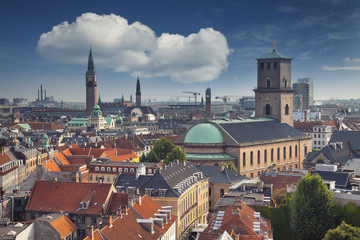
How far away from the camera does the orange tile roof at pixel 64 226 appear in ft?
191

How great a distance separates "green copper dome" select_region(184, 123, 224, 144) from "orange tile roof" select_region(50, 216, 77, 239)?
56.8 metres

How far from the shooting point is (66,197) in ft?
224

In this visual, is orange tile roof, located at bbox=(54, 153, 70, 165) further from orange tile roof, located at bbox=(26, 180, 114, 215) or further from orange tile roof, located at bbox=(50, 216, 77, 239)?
orange tile roof, located at bbox=(50, 216, 77, 239)

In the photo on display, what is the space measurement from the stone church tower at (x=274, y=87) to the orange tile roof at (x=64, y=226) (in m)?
92.1

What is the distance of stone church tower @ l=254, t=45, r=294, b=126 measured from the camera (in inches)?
5630

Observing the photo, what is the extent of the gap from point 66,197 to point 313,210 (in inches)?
1244

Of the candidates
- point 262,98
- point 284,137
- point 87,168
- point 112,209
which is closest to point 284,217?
point 112,209

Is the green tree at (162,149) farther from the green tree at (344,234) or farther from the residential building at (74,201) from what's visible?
the green tree at (344,234)

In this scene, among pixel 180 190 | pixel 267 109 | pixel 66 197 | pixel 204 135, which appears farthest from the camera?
pixel 267 109

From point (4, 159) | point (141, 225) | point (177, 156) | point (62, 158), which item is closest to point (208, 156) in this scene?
point (177, 156)

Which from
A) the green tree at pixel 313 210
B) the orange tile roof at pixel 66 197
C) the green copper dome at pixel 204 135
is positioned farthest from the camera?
the green copper dome at pixel 204 135

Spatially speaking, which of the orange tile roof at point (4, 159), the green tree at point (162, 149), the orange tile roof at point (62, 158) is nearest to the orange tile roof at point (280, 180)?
the green tree at point (162, 149)

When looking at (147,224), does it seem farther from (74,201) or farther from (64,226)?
(74,201)

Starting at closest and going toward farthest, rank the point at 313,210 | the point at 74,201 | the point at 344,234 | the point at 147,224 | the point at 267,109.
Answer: the point at 344,234
the point at 147,224
the point at 313,210
the point at 74,201
the point at 267,109
